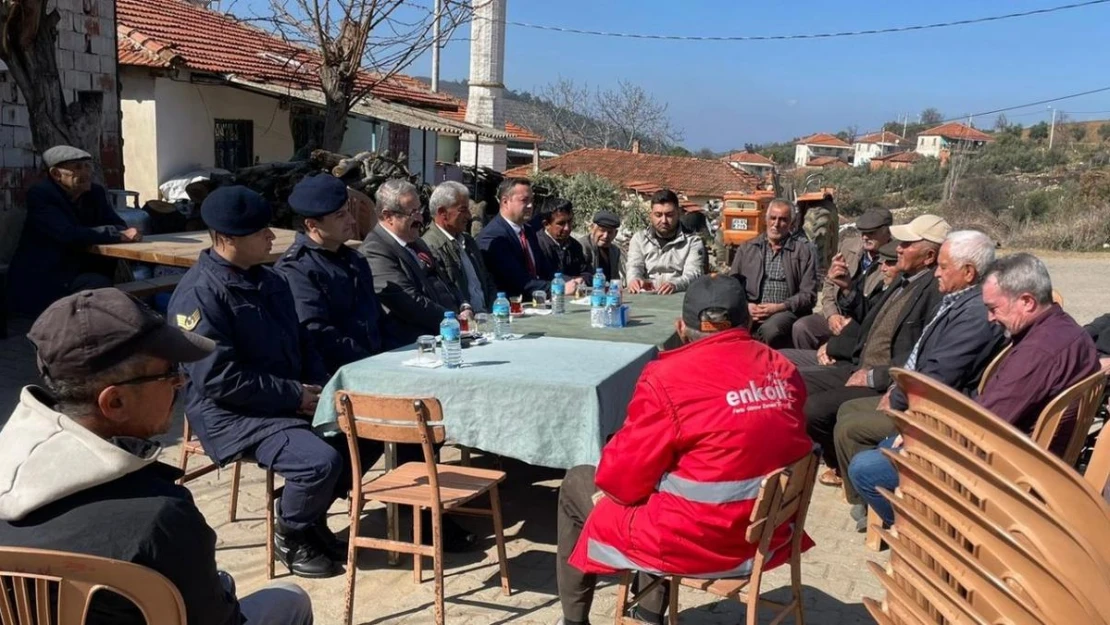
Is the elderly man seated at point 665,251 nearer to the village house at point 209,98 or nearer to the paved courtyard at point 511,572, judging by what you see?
the paved courtyard at point 511,572

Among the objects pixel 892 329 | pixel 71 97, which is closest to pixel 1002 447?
pixel 892 329

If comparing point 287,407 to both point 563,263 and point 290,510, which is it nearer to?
point 290,510

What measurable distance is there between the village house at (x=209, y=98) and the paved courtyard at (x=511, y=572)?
9515 millimetres

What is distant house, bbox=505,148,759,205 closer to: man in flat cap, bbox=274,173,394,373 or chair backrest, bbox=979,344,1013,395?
man in flat cap, bbox=274,173,394,373

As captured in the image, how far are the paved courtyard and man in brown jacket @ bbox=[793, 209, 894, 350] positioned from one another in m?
1.51

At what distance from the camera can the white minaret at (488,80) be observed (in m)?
28.6

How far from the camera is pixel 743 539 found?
2.92m

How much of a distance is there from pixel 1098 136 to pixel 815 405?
6577 centimetres

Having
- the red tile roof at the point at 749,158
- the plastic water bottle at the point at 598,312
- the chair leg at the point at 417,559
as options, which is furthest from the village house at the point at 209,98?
the red tile roof at the point at 749,158

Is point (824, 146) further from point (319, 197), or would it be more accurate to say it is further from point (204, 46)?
point (319, 197)

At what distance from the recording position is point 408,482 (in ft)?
12.7

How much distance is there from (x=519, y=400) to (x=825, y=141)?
311ft

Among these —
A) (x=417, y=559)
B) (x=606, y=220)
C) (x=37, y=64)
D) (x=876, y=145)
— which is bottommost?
(x=417, y=559)

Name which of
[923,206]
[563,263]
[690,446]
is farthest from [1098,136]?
[690,446]
